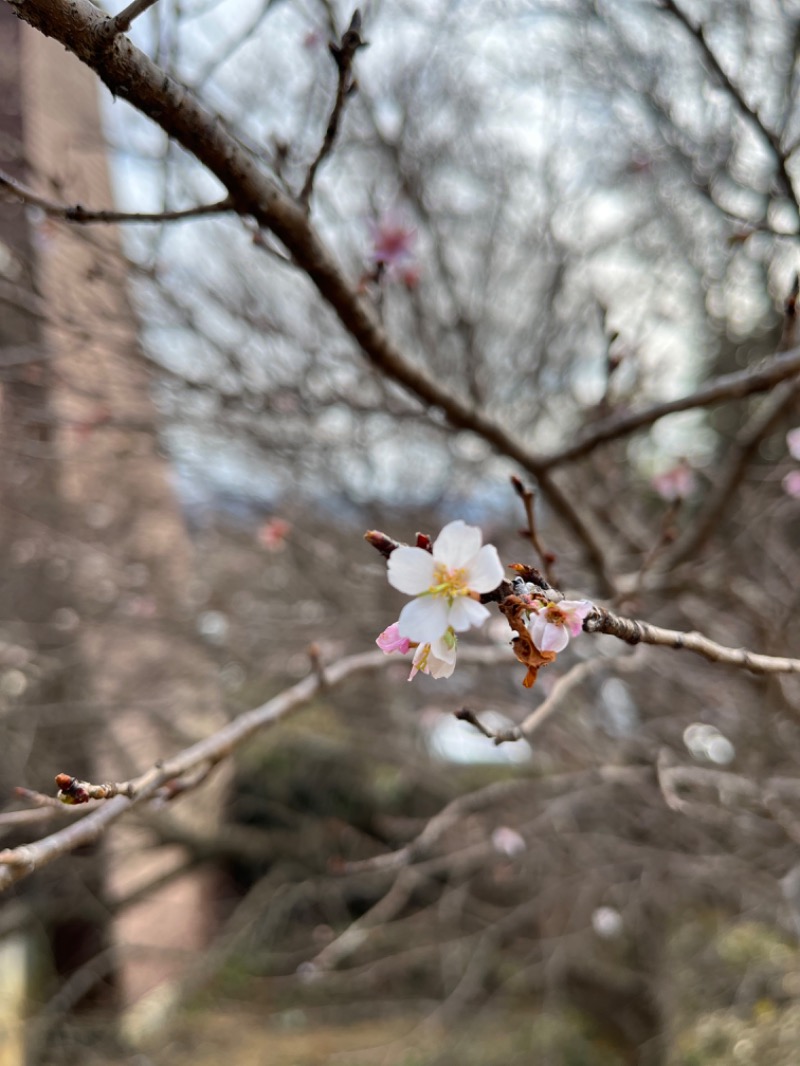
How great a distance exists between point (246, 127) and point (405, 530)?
253cm

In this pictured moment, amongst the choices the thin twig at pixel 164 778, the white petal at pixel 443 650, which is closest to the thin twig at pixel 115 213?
the white petal at pixel 443 650

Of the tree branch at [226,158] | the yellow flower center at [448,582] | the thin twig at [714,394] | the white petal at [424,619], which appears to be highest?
the tree branch at [226,158]

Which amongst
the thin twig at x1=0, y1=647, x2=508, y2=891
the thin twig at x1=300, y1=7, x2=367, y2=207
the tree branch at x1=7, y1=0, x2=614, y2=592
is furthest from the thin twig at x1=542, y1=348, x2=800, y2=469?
the thin twig at x1=300, y1=7, x2=367, y2=207

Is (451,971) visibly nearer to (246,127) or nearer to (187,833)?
(187,833)

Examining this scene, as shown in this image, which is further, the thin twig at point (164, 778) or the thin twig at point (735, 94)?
the thin twig at point (735, 94)

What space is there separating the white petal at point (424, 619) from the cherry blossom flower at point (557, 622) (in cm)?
11

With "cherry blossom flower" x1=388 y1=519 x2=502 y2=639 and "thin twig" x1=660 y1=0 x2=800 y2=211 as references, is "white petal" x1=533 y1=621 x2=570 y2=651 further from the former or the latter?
"thin twig" x1=660 y1=0 x2=800 y2=211

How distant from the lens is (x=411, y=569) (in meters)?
0.93

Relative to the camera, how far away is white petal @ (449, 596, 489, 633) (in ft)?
2.87

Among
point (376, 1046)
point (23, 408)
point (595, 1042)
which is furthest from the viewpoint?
point (376, 1046)

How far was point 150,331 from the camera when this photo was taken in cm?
385

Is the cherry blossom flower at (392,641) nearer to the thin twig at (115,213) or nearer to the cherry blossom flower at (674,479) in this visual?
the thin twig at (115,213)

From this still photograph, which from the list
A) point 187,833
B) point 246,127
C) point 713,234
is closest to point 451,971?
point 187,833

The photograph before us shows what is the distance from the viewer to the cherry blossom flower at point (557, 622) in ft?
2.96
